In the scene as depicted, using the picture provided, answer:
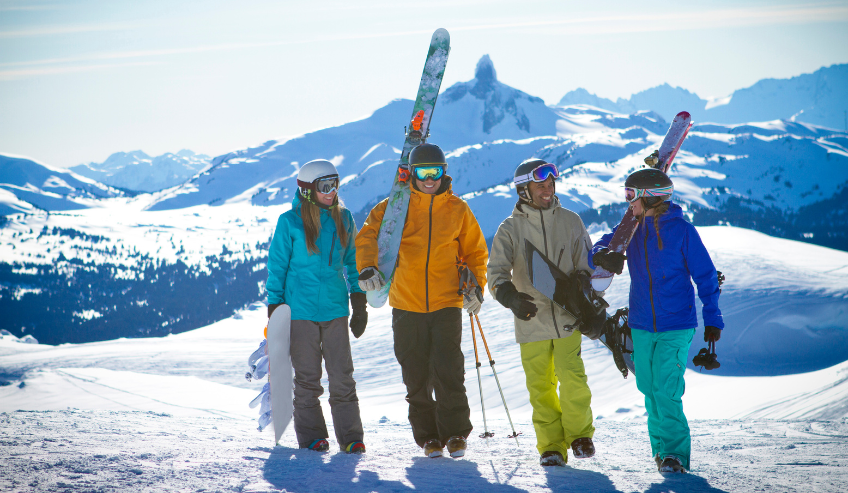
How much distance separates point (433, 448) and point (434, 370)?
0.54 metres

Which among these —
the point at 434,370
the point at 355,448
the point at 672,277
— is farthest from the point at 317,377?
the point at 672,277

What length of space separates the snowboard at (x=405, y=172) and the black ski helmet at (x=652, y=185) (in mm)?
1639

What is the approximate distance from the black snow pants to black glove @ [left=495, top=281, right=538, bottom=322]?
491 millimetres

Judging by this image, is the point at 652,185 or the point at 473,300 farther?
the point at 473,300

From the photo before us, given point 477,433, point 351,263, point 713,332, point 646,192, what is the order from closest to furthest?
point 713,332
point 646,192
point 351,263
point 477,433

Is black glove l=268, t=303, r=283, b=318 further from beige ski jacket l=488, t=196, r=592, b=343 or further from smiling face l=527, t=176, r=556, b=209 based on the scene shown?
smiling face l=527, t=176, r=556, b=209

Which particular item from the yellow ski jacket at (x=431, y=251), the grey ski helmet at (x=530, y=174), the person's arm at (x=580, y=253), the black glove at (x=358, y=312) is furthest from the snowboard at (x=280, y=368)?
the person's arm at (x=580, y=253)

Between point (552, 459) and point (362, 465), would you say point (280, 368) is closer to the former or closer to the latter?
point (362, 465)

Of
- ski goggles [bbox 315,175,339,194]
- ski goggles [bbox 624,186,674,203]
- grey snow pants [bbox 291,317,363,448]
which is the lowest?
grey snow pants [bbox 291,317,363,448]

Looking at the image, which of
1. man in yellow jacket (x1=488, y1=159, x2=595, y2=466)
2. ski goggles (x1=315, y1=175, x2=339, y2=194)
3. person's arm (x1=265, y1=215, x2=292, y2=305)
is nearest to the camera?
man in yellow jacket (x1=488, y1=159, x2=595, y2=466)

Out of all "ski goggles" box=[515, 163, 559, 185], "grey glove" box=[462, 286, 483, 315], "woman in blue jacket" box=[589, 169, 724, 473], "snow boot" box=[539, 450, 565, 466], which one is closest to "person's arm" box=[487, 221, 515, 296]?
"grey glove" box=[462, 286, 483, 315]

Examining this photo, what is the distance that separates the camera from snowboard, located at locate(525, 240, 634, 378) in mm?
Answer: 3957

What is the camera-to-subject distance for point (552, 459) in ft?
12.4

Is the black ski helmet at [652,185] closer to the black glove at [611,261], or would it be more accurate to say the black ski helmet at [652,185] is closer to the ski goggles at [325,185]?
the black glove at [611,261]
